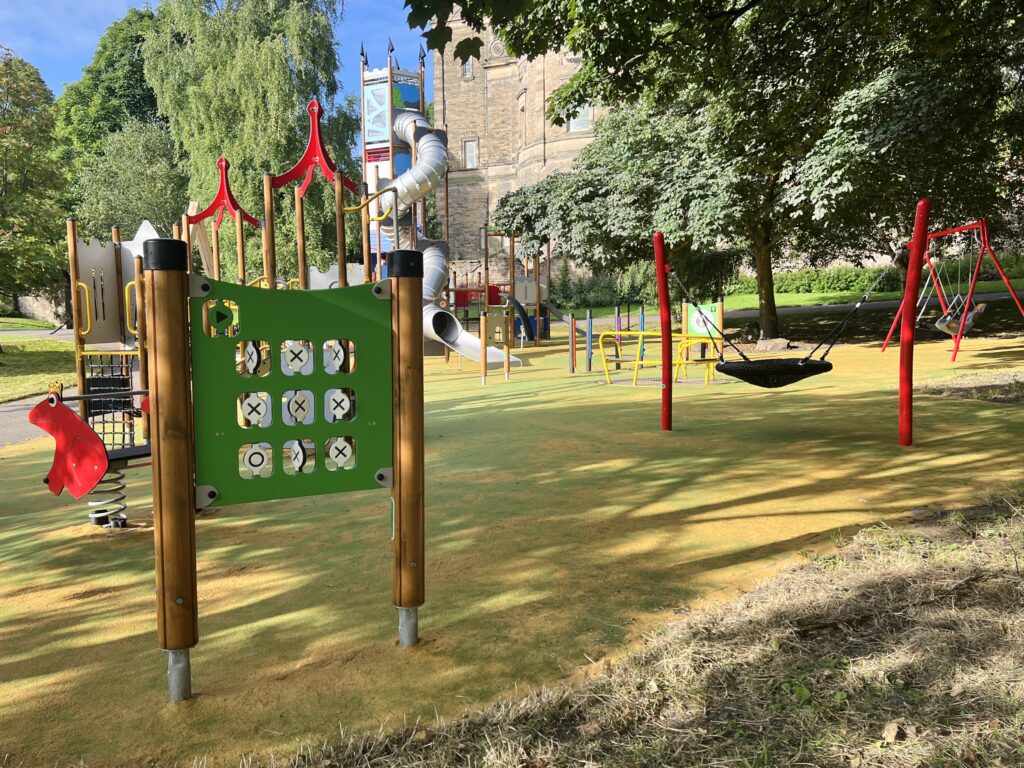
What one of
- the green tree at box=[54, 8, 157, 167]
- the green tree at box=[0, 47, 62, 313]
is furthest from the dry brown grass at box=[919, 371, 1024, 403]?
the green tree at box=[54, 8, 157, 167]

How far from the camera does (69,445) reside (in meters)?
3.94

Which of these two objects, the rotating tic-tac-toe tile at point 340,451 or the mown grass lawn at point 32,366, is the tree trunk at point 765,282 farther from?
the rotating tic-tac-toe tile at point 340,451

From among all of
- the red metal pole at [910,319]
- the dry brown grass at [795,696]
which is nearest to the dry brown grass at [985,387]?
the red metal pole at [910,319]

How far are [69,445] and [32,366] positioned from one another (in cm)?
1558

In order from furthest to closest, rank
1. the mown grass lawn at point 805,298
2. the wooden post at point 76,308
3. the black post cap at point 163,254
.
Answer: the mown grass lawn at point 805,298, the wooden post at point 76,308, the black post cap at point 163,254

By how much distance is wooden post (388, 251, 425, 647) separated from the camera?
8.63 ft

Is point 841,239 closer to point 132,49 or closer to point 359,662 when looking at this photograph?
point 359,662

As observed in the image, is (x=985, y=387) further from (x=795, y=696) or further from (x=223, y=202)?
(x=223, y=202)

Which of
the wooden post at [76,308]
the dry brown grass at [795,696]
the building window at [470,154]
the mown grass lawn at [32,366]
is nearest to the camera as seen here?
the dry brown grass at [795,696]

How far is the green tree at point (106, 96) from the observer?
42.1 m

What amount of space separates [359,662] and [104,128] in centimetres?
4801

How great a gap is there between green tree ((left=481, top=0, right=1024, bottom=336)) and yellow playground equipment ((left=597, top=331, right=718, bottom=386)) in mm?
2518

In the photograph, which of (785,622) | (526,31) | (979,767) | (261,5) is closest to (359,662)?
(785,622)

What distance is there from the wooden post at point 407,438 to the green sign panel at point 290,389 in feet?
0.14
